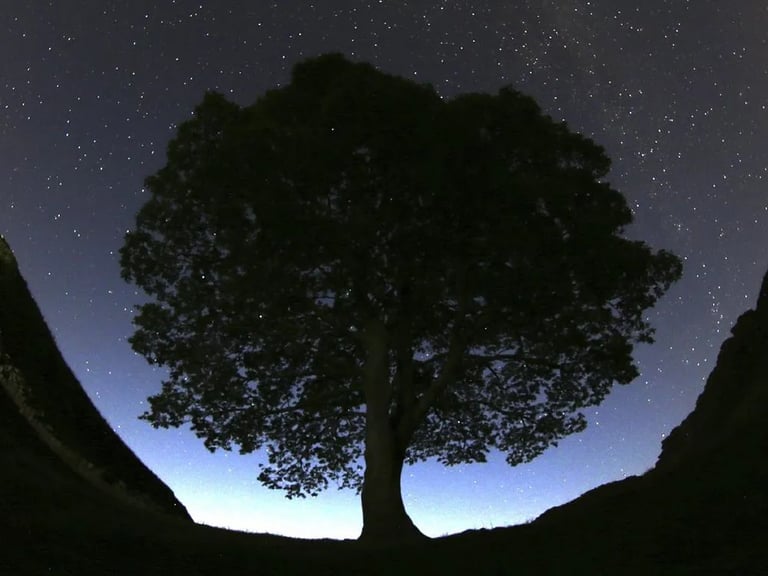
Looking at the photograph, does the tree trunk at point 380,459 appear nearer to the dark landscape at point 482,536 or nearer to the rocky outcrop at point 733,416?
the dark landscape at point 482,536

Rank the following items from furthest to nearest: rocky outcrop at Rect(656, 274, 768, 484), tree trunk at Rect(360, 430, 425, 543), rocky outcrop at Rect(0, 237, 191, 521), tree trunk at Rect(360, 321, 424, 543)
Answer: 1. rocky outcrop at Rect(0, 237, 191, 521)
2. tree trunk at Rect(360, 321, 424, 543)
3. tree trunk at Rect(360, 430, 425, 543)
4. rocky outcrop at Rect(656, 274, 768, 484)

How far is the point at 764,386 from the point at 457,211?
1092cm

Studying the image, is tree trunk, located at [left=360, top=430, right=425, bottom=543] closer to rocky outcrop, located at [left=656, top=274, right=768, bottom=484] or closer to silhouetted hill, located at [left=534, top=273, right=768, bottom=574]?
silhouetted hill, located at [left=534, top=273, right=768, bottom=574]

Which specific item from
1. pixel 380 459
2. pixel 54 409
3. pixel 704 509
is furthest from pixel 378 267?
pixel 54 409

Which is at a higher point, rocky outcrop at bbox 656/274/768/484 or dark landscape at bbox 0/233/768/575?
rocky outcrop at bbox 656/274/768/484

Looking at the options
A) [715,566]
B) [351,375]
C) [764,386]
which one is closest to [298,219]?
[351,375]

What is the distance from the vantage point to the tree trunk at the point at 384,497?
17.3 meters

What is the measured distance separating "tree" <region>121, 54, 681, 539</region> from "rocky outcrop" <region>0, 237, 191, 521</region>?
7.46 metres

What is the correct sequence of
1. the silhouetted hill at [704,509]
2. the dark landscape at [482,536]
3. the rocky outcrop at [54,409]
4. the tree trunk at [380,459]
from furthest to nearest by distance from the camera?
the rocky outcrop at [54,409] < the tree trunk at [380,459] < the silhouetted hill at [704,509] < the dark landscape at [482,536]

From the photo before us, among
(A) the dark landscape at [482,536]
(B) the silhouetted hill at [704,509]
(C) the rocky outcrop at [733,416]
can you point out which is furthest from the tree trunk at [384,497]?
(C) the rocky outcrop at [733,416]

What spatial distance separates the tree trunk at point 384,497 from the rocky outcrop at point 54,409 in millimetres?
8943

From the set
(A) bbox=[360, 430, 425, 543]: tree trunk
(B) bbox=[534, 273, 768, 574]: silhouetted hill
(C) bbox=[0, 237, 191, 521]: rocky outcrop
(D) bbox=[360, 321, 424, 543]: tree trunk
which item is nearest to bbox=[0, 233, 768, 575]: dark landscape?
(B) bbox=[534, 273, 768, 574]: silhouetted hill

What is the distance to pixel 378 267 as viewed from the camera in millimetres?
18406

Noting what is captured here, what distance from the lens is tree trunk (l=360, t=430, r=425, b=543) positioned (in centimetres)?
1728
